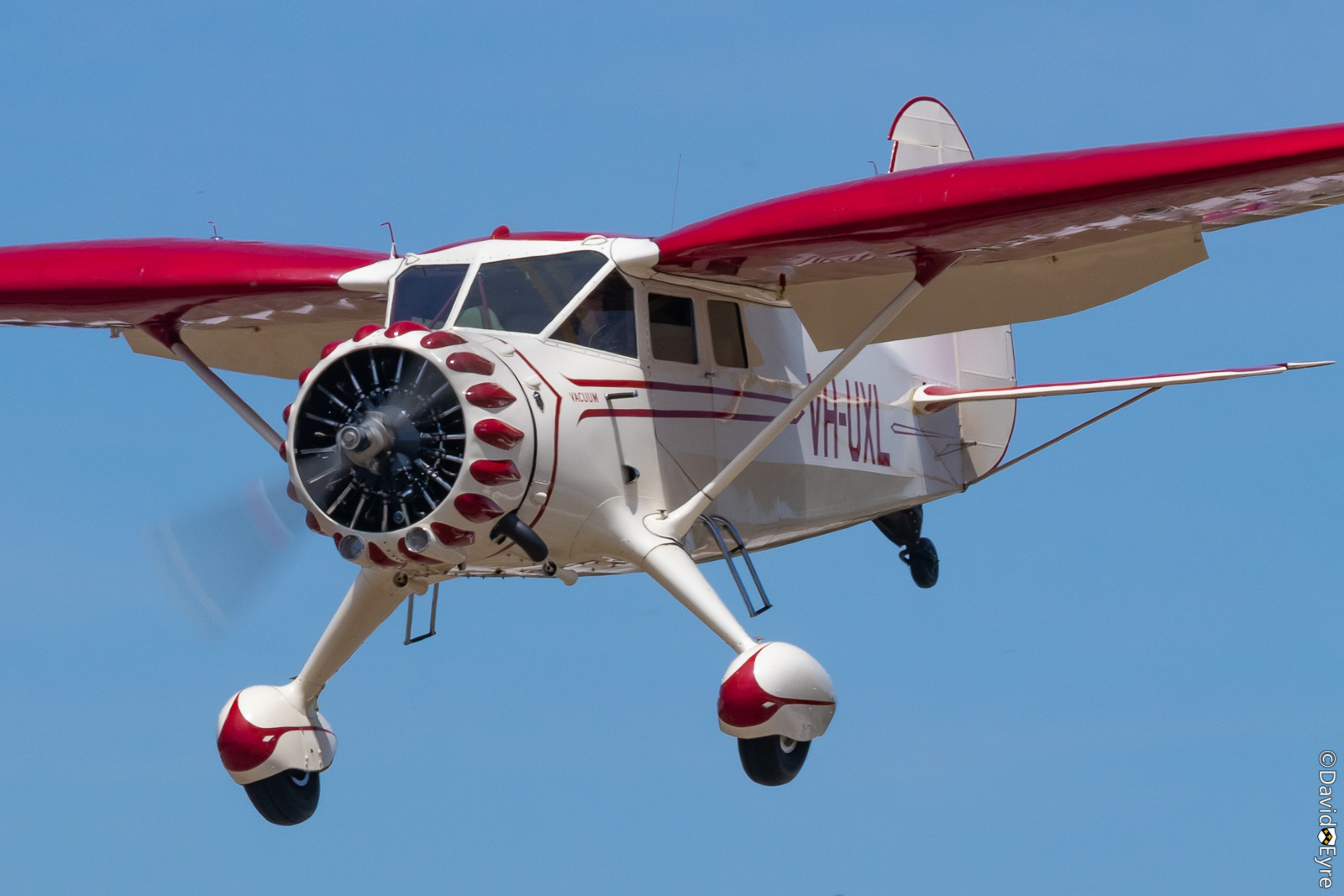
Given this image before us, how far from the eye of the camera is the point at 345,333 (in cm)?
1881

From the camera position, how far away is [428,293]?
623 inches

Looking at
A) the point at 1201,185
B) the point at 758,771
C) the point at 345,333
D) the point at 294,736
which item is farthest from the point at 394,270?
the point at 1201,185

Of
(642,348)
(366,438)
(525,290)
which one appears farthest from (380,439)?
(642,348)

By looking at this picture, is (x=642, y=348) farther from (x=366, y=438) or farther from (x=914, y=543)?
(x=914, y=543)

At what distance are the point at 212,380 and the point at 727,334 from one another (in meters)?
4.49

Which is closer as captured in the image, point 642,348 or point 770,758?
point 770,758

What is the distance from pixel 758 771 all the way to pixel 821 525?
3.78 meters

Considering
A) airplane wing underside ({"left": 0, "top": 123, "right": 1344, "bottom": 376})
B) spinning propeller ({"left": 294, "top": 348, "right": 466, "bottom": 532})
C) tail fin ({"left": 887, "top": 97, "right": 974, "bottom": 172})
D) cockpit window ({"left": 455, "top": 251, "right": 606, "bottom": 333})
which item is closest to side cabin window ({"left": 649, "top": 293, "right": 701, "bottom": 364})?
airplane wing underside ({"left": 0, "top": 123, "right": 1344, "bottom": 376})

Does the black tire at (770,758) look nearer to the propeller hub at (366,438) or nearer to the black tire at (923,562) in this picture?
the propeller hub at (366,438)

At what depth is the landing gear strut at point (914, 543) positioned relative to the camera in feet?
75.4

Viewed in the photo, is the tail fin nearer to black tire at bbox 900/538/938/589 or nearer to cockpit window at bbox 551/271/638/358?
black tire at bbox 900/538/938/589

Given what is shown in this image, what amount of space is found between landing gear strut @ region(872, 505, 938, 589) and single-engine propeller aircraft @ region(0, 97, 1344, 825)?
3.97 meters

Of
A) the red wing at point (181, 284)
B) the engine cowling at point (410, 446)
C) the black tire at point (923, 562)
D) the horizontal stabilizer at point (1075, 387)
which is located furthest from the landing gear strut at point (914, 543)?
the engine cowling at point (410, 446)

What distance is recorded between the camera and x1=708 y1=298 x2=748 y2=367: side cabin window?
54.3 ft
